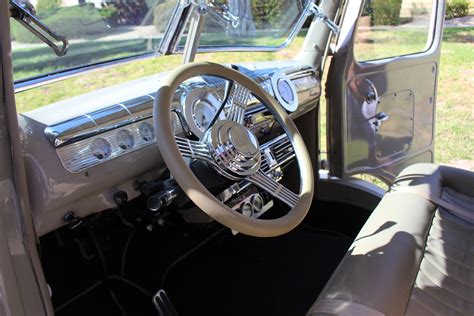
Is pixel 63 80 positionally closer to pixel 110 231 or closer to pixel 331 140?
pixel 110 231

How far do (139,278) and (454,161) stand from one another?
10.1 feet

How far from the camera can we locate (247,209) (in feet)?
4.76

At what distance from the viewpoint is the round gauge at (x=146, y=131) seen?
1541 mm

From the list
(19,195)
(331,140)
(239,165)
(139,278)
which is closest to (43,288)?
(19,195)

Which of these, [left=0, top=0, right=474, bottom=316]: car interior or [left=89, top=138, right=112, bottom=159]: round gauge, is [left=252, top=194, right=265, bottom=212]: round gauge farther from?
[left=89, top=138, right=112, bottom=159]: round gauge

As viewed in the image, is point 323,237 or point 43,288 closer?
point 43,288

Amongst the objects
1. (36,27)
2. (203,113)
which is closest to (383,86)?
(203,113)

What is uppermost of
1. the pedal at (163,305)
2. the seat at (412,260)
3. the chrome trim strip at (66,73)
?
the chrome trim strip at (66,73)

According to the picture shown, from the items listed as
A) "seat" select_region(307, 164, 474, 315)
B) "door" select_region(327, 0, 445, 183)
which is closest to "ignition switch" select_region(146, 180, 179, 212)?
"seat" select_region(307, 164, 474, 315)

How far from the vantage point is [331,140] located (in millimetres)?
2533

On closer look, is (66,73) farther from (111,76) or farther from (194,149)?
(194,149)

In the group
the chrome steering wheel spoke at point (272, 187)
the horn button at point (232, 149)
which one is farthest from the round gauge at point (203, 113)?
Answer: the chrome steering wheel spoke at point (272, 187)

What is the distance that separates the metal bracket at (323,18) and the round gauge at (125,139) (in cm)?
131

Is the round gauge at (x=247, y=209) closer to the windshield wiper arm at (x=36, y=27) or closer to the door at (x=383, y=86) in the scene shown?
the windshield wiper arm at (x=36, y=27)
